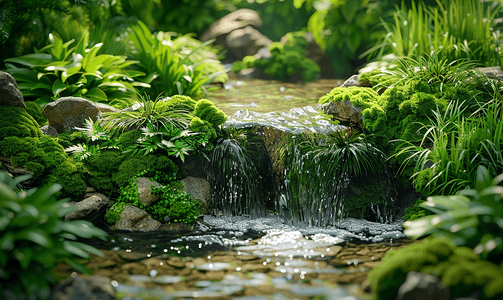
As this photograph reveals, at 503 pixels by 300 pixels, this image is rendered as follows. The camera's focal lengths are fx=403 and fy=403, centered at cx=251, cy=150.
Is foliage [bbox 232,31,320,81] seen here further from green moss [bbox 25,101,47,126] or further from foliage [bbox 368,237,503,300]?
foliage [bbox 368,237,503,300]

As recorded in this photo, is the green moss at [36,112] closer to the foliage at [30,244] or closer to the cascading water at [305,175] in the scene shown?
the cascading water at [305,175]

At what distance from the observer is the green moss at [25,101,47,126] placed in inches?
223

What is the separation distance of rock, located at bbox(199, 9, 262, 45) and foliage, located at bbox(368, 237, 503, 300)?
10190mm

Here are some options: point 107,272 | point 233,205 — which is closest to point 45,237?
point 107,272

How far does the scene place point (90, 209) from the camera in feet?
14.5

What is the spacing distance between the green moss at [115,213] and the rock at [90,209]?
0.11 meters

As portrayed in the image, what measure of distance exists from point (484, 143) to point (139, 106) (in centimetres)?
420

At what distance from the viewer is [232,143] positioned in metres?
5.19

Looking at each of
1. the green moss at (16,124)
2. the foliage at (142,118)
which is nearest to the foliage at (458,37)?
the foliage at (142,118)

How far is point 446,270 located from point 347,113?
10.2ft

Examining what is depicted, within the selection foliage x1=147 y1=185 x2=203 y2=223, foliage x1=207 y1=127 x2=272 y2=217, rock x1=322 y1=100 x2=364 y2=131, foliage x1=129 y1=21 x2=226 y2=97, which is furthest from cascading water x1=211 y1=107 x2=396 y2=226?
foliage x1=129 y1=21 x2=226 y2=97

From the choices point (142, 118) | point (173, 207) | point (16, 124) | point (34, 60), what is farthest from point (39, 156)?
point (34, 60)

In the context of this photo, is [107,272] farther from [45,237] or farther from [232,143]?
[232,143]

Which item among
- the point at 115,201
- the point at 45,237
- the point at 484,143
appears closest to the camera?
the point at 45,237
